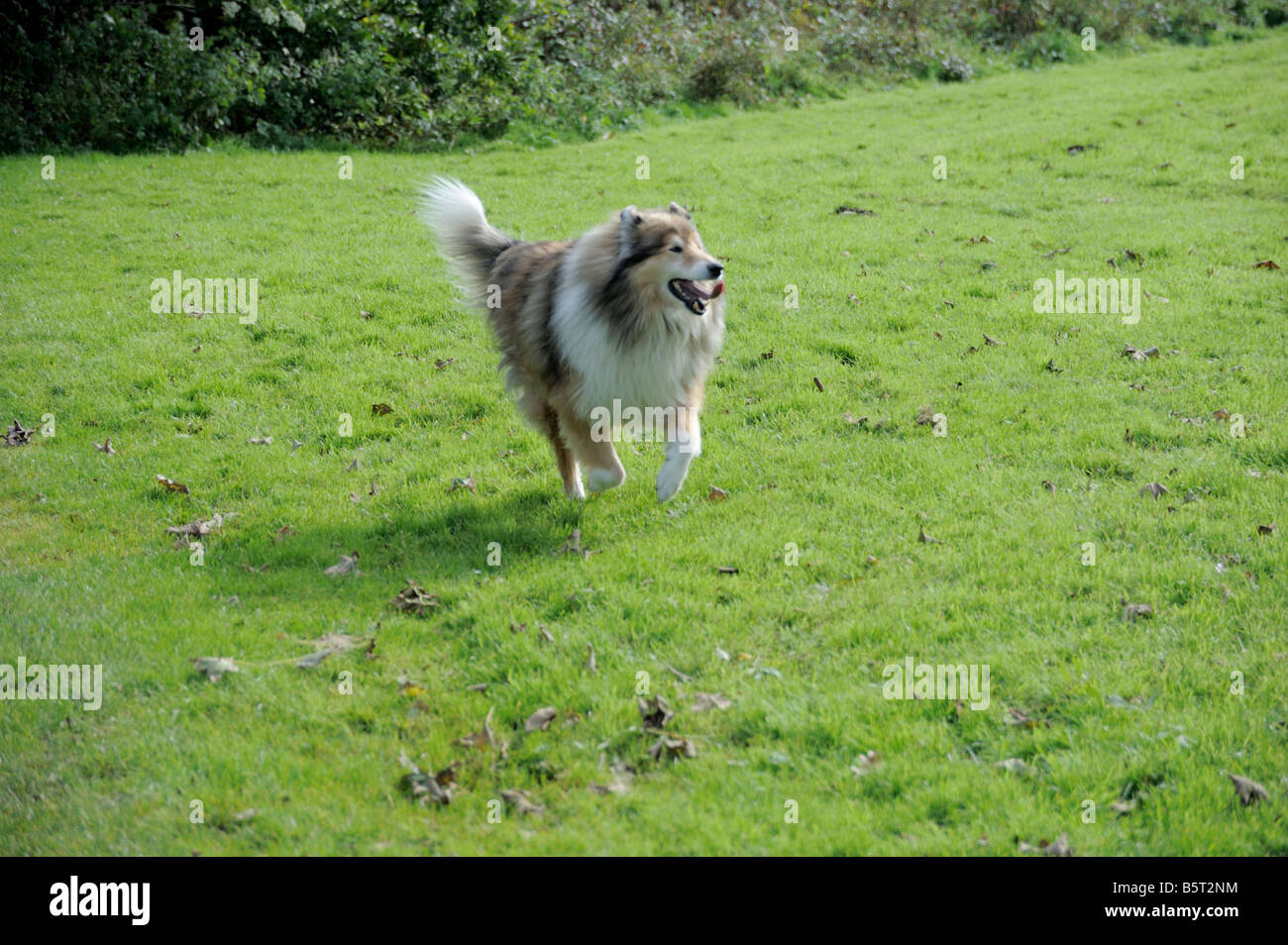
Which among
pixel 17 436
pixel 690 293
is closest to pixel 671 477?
pixel 690 293

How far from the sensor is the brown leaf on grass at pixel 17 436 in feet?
25.9

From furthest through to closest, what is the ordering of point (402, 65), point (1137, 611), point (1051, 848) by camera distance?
point (402, 65) → point (1137, 611) → point (1051, 848)

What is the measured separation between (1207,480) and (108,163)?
566 inches

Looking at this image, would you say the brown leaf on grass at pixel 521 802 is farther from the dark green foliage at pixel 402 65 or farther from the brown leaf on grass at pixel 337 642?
the dark green foliage at pixel 402 65

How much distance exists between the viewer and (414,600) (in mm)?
5801

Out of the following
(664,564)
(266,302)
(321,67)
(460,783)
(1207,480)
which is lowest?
(460,783)

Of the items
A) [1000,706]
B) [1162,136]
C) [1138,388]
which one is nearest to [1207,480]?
[1138,388]

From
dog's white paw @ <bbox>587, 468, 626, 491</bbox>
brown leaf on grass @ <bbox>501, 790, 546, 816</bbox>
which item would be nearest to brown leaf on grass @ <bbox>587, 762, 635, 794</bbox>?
brown leaf on grass @ <bbox>501, 790, 546, 816</bbox>

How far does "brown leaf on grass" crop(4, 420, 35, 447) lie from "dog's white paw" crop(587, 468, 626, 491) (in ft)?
14.5

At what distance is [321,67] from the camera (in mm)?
16516

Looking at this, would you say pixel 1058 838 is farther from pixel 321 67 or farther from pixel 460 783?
pixel 321 67

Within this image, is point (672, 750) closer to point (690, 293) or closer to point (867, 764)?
point (867, 764)

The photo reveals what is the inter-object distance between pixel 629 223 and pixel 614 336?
68cm

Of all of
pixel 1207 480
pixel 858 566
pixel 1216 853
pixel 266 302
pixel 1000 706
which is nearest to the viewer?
pixel 1216 853
